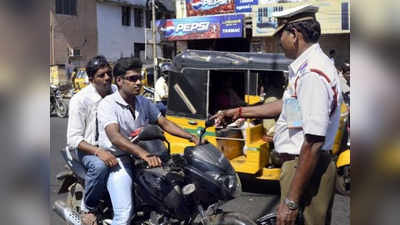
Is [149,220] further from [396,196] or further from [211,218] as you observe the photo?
[396,196]

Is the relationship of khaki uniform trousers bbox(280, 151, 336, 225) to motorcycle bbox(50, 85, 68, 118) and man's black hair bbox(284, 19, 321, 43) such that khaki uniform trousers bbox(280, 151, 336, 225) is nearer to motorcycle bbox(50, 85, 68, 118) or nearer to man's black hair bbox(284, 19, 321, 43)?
man's black hair bbox(284, 19, 321, 43)

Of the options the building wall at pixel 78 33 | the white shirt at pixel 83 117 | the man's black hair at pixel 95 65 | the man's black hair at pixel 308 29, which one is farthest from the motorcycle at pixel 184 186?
the building wall at pixel 78 33

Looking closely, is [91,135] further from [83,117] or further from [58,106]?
[58,106]

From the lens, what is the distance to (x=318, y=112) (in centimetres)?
218

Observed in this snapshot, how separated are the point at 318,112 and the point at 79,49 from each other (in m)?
33.2

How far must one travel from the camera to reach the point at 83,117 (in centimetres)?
381

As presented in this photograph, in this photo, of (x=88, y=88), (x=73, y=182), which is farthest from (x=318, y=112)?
(x=73, y=182)

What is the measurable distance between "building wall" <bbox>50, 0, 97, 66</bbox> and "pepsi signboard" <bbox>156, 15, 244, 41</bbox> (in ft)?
40.8

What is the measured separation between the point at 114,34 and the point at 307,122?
115 feet

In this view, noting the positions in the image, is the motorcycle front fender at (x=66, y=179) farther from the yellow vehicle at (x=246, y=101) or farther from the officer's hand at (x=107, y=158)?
the yellow vehicle at (x=246, y=101)

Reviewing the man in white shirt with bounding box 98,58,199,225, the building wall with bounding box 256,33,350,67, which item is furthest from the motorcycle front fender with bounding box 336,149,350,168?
the building wall with bounding box 256,33,350,67

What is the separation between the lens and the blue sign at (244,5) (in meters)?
20.1

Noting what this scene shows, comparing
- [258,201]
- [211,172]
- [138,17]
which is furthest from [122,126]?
[138,17]

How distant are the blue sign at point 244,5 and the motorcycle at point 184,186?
17.9 metres
